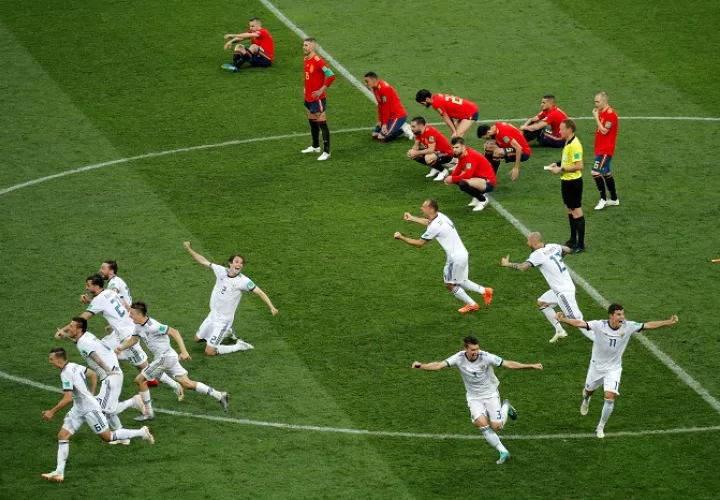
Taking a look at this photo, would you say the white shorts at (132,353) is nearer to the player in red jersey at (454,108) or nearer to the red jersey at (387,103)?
the player in red jersey at (454,108)

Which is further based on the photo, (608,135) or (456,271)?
(608,135)

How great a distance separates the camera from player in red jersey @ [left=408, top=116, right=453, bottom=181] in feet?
88.6

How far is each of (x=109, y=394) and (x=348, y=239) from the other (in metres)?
7.33

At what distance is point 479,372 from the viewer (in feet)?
60.1

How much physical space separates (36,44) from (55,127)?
516cm

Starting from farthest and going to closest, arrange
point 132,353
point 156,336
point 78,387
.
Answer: point 132,353
point 156,336
point 78,387

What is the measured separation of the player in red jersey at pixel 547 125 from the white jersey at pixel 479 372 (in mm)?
10611

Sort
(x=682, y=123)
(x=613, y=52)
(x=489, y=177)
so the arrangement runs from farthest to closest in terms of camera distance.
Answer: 1. (x=613, y=52)
2. (x=682, y=123)
3. (x=489, y=177)

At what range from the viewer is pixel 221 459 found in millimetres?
18531

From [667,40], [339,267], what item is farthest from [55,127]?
[667,40]

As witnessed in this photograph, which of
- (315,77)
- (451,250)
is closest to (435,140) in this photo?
(315,77)

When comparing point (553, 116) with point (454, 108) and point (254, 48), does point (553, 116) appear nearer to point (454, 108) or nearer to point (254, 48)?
point (454, 108)

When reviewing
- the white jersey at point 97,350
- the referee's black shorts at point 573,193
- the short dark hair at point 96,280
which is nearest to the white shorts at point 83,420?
the white jersey at point 97,350

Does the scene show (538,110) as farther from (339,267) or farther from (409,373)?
(409,373)
